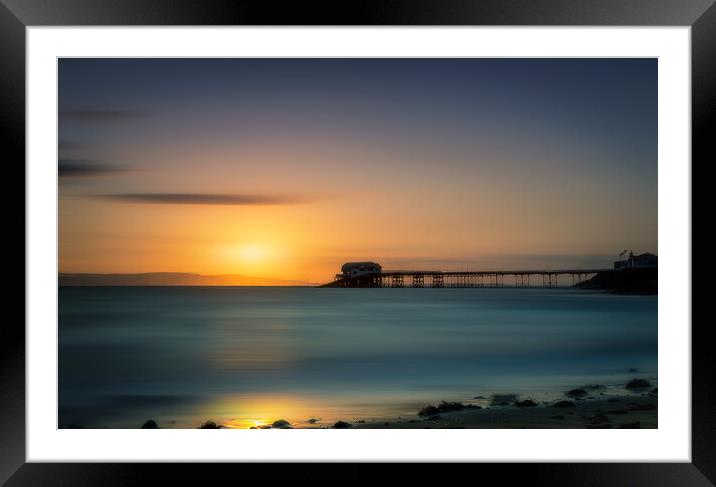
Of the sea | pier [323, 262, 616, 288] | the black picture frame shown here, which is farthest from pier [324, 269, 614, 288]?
the black picture frame

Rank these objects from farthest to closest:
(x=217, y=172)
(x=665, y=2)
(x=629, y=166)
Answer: (x=217, y=172) < (x=629, y=166) < (x=665, y=2)

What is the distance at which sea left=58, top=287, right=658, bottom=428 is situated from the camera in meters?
9.02

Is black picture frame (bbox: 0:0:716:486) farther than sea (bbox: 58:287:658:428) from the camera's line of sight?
No

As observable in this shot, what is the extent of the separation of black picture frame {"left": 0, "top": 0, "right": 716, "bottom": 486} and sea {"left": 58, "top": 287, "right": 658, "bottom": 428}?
5.04 m

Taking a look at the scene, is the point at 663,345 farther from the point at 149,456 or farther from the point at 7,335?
the point at 7,335

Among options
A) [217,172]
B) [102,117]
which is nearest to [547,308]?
[217,172]

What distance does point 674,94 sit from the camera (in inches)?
83.7

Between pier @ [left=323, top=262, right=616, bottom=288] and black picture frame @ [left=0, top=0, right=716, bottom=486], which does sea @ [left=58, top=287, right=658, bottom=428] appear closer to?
pier @ [left=323, top=262, right=616, bottom=288]

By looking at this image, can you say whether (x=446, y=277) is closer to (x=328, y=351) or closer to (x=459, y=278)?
(x=459, y=278)

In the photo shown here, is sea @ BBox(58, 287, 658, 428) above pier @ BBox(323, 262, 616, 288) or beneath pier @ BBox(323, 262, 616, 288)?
beneath

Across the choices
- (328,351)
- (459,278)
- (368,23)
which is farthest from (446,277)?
(368,23)

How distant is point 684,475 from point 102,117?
11929mm

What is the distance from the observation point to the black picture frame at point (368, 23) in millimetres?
1936

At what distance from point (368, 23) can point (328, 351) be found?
10.3 meters
